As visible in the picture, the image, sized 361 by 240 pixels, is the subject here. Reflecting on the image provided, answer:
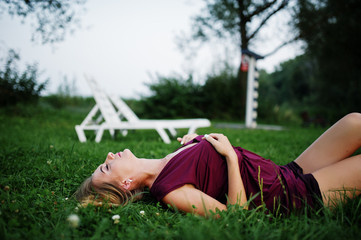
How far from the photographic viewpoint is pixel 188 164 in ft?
5.57

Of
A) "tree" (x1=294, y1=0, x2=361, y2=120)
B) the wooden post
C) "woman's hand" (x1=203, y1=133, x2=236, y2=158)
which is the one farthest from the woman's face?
"tree" (x1=294, y1=0, x2=361, y2=120)

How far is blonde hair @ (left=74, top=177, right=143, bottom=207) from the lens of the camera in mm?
1787

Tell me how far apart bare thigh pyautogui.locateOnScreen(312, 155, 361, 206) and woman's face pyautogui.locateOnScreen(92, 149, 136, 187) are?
1.39 metres

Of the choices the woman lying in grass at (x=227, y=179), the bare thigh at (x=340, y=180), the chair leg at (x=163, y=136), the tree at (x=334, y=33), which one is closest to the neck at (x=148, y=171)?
the woman lying in grass at (x=227, y=179)

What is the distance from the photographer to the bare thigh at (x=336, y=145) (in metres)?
1.87

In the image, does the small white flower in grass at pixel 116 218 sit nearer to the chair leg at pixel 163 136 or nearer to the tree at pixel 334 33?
the chair leg at pixel 163 136

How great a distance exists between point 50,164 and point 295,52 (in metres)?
13.6

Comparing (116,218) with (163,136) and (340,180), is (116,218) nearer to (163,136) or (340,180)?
(340,180)

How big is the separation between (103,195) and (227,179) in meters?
0.92

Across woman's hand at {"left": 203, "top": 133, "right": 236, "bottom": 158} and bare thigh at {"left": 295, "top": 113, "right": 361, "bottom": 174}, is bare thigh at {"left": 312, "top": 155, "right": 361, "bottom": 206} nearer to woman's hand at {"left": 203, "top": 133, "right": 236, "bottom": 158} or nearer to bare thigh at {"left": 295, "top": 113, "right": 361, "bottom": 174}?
bare thigh at {"left": 295, "top": 113, "right": 361, "bottom": 174}

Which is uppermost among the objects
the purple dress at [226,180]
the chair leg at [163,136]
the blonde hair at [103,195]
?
the purple dress at [226,180]

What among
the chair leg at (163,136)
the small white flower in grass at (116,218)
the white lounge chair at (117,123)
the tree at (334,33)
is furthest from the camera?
the tree at (334,33)

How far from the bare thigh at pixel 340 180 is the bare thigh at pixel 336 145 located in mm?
137

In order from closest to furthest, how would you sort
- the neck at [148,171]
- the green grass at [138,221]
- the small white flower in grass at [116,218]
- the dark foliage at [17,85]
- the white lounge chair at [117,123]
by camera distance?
the green grass at [138,221], the small white flower in grass at [116,218], the neck at [148,171], the white lounge chair at [117,123], the dark foliage at [17,85]
